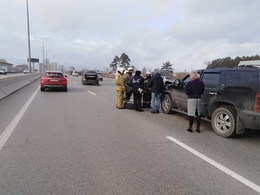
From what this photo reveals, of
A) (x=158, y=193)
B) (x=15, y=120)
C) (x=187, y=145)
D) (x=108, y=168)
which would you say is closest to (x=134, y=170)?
(x=108, y=168)

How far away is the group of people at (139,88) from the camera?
8933 mm

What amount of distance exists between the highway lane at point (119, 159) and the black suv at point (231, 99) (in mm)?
427

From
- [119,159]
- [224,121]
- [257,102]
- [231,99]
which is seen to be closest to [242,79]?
[231,99]

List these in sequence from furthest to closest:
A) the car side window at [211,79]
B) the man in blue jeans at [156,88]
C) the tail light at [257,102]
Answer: the man in blue jeans at [156,88], the car side window at [211,79], the tail light at [257,102]

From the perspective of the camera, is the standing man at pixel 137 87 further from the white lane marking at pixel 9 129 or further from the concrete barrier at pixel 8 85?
the concrete barrier at pixel 8 85

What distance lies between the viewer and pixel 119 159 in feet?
13.5

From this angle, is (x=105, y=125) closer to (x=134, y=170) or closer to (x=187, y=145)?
(x=187, y=145)

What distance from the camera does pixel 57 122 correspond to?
6801 millimetres

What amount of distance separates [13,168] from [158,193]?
2.49 metres

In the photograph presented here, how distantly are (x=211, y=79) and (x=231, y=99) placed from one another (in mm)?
1136

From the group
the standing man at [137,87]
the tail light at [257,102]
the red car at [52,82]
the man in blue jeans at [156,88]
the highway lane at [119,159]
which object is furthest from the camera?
the red car at [52,82]

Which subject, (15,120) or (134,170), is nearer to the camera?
(134,170)

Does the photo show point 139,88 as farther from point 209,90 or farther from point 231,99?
point 231,99

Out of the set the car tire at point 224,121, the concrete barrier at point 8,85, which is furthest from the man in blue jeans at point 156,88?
the concrete barrier at point 8,85
